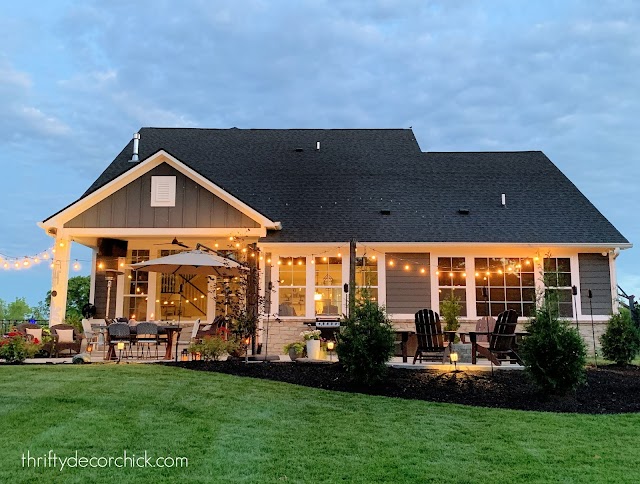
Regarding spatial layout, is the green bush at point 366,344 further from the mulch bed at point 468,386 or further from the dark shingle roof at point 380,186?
the dark shingle roof at point 380,186

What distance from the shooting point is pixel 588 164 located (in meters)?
39.5

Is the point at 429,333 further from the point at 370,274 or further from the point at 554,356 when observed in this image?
the point at 370,274

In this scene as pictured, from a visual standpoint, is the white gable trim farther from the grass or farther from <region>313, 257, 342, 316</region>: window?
the grass

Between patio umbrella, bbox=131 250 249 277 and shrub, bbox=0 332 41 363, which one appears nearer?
shrub, bbox=0 332 41 363

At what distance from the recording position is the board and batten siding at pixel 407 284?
1310cm

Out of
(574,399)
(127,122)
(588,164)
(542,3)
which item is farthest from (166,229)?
(127,122)

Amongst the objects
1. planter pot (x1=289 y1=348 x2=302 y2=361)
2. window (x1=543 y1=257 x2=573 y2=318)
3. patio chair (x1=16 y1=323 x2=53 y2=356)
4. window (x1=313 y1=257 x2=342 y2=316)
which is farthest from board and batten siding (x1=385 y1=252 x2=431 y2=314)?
patio chair (x1=16 y1=323 x2=53 y2=356)

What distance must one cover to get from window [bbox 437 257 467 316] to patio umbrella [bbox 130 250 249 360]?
5.23m

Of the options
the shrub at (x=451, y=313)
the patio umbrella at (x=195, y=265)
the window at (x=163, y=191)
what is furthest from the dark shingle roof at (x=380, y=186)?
the patio umbrella at (x=195, y=265)

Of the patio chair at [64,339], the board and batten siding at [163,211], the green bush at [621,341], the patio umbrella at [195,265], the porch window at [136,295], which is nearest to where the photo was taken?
the patio umbrella at [195,265]

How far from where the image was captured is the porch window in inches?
574

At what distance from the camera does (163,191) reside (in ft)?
43.3

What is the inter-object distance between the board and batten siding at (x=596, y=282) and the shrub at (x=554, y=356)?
6.67m

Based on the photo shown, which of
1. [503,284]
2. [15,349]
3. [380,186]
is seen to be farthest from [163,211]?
[503,284]
